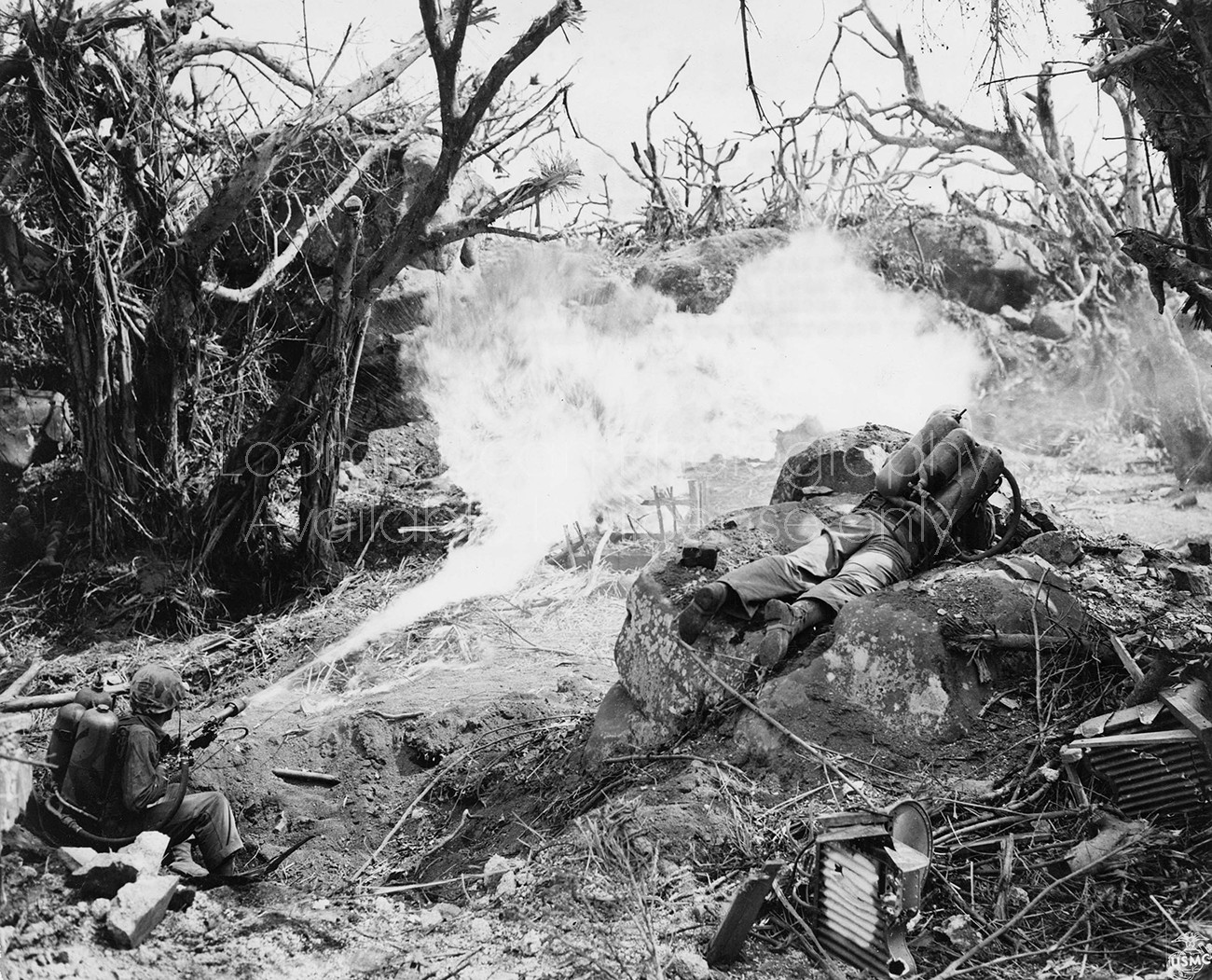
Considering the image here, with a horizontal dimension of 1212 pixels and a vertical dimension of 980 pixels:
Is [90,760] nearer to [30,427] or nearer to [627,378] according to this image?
[30,427]

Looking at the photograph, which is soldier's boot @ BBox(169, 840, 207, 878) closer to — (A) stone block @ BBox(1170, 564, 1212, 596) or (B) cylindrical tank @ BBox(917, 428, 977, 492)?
(B) cylindrical tank @ BBox(917, 428, 977, 492)

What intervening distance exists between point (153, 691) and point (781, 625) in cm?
291

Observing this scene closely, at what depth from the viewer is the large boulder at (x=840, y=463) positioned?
6371mm

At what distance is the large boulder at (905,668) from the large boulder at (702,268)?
28.8ft

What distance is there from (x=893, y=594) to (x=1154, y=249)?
1.89 m

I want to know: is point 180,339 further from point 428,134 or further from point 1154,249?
point 1154,249

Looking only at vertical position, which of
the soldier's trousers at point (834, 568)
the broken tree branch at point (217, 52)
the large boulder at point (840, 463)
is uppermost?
the broken tree branch at point (217, 52)

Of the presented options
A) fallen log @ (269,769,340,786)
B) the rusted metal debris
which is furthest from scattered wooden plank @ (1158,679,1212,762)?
fallen log @ (269,769,340,786)

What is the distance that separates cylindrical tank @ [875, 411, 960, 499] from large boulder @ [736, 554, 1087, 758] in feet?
2.33

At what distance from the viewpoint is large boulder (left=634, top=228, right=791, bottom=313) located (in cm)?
1315

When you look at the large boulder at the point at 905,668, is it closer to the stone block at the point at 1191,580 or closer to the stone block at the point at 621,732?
the stone block at the point at 621,732

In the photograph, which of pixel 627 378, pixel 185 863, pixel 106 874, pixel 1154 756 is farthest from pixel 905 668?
pixel 627 378

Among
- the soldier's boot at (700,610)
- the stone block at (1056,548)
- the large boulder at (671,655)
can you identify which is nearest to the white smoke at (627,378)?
the large boulder at (671,655)

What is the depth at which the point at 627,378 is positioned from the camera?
39.7ft
